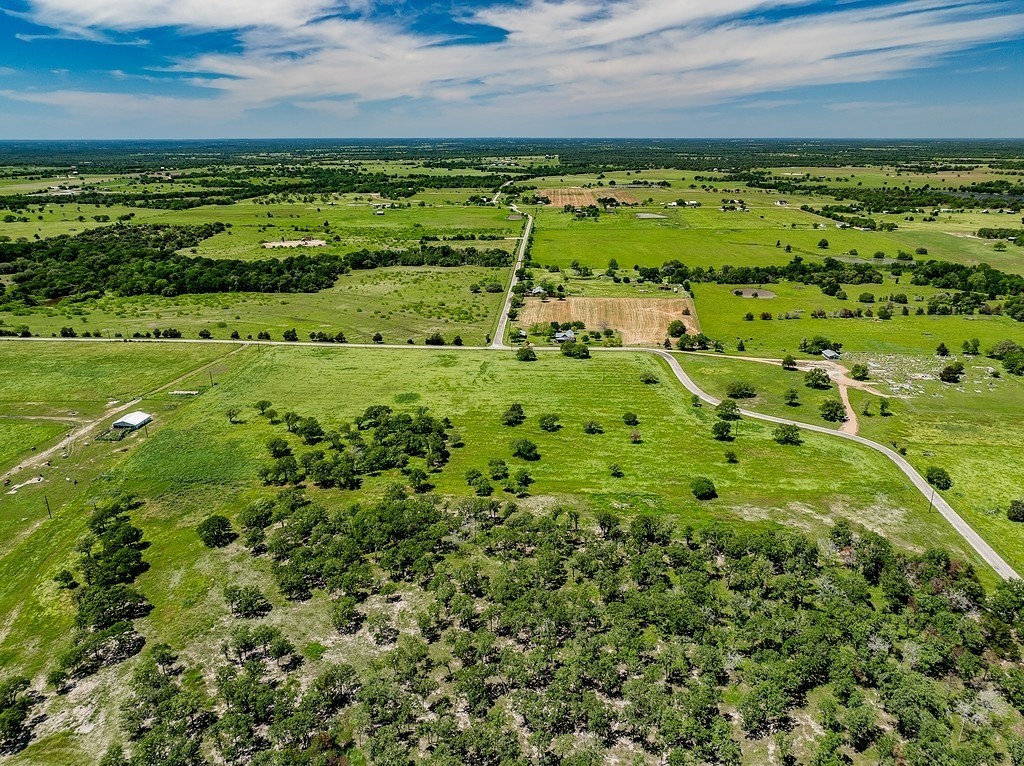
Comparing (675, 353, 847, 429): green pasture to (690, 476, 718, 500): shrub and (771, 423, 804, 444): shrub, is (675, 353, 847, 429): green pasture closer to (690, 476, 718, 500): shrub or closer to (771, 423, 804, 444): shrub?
(771, 423, 804, 444): shrub

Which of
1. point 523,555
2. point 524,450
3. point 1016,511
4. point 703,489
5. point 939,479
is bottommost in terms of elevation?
point 523,555

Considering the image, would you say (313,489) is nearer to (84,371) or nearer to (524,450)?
(524,450)

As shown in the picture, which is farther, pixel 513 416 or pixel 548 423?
pixel 513 416

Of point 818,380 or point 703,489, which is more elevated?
point 818,380

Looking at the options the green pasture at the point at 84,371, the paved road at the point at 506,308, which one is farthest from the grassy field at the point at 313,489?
the paved road at the point at 506,308

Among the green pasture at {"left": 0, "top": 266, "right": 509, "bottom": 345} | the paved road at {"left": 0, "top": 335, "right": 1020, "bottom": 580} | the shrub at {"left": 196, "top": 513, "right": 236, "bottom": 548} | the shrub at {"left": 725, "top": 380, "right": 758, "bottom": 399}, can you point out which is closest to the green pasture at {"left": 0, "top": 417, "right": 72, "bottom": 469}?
the shrub at {"left": 196, "top": 513, "right": 236, "bottom": 548}

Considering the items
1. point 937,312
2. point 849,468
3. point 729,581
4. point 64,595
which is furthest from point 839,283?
point 64,595

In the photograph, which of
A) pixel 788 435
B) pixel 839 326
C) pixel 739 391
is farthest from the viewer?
pixel 839 326

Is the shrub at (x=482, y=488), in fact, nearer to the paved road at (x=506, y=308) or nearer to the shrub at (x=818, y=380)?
the paved road at (x=506, y=308)

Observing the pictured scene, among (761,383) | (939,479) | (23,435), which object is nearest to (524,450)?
(761,383)
